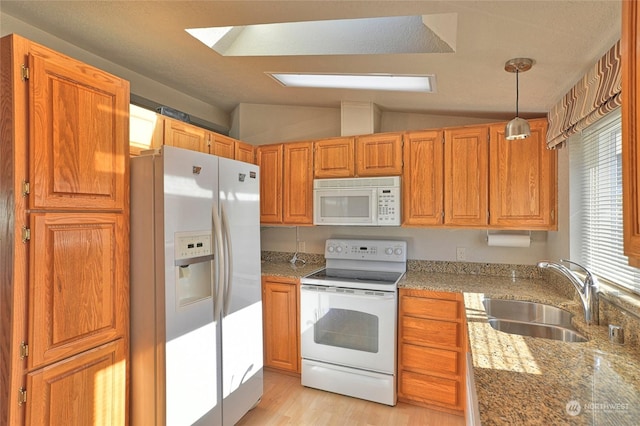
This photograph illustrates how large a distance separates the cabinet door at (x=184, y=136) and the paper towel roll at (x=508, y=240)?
2.47 metres

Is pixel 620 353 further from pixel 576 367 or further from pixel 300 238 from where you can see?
pixel 300 238

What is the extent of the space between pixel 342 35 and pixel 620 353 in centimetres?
198

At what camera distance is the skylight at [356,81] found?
2.34 metres

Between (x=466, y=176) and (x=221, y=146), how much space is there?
2094 millimetres

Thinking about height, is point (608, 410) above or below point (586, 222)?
below

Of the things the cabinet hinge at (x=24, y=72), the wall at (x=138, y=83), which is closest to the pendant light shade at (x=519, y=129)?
the cabinet hinge at (x=24, y=72)

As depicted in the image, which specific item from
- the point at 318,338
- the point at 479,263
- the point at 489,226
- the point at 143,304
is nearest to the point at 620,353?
the point at 489,226

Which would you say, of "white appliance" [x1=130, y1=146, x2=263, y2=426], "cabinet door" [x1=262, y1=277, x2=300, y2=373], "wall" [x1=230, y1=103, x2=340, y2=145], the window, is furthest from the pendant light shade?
"cabinet door" [x1=262, y1=277, x2=300, y2=373]

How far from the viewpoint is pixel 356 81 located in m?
2.54

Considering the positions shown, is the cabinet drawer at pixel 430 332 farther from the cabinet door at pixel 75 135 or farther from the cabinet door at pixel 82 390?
the cabinet door at pixel 75 135

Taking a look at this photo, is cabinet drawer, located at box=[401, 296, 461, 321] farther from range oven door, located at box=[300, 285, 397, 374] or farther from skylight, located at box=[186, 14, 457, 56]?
skylight, located at box=[186, 14, 457, 56]

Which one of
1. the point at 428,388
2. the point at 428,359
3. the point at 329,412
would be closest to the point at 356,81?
the point at 428,359

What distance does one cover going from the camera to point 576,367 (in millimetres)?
1158

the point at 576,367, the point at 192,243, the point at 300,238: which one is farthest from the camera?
the point at 300,238
